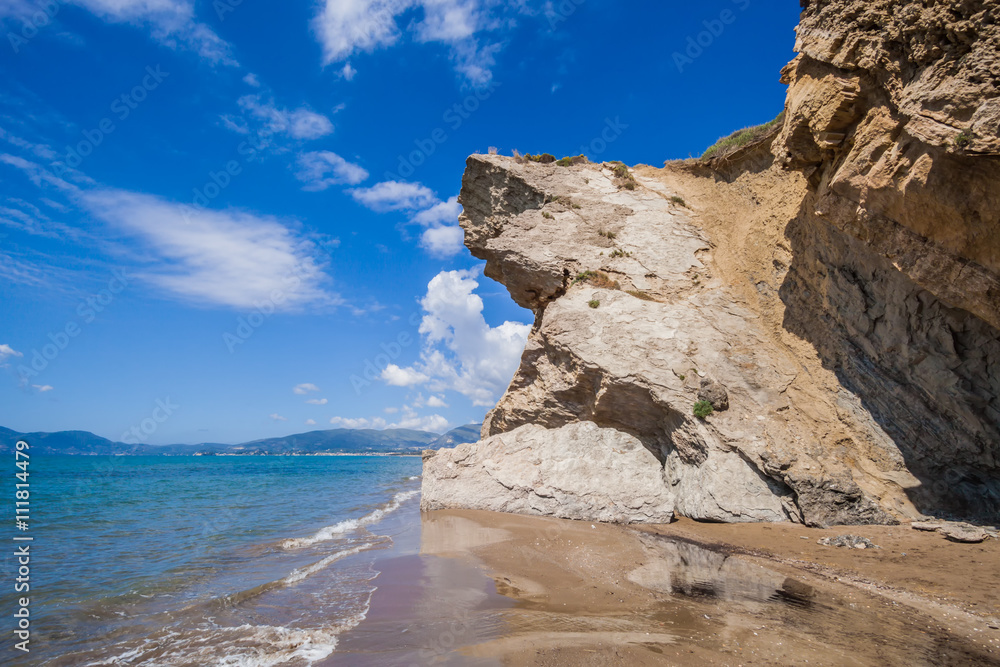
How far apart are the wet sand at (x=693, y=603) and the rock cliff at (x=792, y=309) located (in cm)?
228

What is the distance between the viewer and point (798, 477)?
34.6 feet

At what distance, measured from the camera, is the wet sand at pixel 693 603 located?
16.1ft

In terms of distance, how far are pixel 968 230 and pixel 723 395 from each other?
643 centimetres

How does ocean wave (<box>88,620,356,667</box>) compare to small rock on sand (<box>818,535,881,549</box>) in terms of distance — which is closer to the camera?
ocean wave (<box>88,620,356,667</box>)

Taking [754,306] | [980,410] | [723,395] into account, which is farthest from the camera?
[754,306]

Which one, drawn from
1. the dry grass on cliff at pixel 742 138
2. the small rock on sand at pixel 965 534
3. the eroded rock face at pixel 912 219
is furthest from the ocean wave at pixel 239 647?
the dry grass on cliff at pixel 742 138

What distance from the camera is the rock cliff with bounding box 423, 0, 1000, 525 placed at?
24.5ft

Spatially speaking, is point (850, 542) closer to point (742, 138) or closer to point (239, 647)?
point (239, 647)

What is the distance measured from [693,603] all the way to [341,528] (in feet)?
38.7

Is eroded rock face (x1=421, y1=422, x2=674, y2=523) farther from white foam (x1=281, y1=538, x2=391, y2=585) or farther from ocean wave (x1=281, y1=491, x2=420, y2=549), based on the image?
white foam (x1=281, y1=538, x2=391, y2=585)

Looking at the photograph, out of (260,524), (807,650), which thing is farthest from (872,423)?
(260,524)

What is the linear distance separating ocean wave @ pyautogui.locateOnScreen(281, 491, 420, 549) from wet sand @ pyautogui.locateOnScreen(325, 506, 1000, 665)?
3.69 m

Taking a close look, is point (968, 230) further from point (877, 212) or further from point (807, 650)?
point (807, 650)

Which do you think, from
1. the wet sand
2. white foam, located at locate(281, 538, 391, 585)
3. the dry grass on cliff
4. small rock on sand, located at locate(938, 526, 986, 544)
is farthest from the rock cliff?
white foam, located at locate(281, 538, 391, 585)
